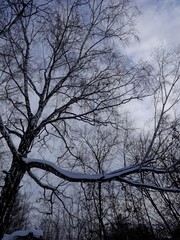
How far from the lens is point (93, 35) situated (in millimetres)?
9383

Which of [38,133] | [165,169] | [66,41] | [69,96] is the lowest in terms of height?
[165,169]

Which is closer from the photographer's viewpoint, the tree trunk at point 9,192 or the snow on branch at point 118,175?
the snow on branch at point 118,175

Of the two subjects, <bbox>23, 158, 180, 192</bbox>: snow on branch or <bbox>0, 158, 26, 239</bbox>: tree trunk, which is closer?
<bbox>23, 158, 180, 192</bbox>: snow on branch

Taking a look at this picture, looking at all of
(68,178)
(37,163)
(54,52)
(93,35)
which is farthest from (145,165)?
(93,35)

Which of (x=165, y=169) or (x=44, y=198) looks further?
(x=44, y=198)

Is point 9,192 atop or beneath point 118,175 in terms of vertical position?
atop

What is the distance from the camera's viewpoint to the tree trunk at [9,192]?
17.7ft

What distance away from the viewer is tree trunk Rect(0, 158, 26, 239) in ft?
17.7

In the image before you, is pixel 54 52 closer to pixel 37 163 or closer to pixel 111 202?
pixel 37 163

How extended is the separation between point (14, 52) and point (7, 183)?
432cm

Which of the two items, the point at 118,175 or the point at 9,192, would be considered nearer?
the point at 118,175

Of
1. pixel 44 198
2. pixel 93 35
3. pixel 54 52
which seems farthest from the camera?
pixel 93 35

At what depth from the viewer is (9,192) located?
5750mm

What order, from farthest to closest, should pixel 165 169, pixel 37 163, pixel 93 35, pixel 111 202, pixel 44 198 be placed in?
pixel 111 202, pixel 93 35, pixel 44 198, pixel 37 163, pixel 165 169
